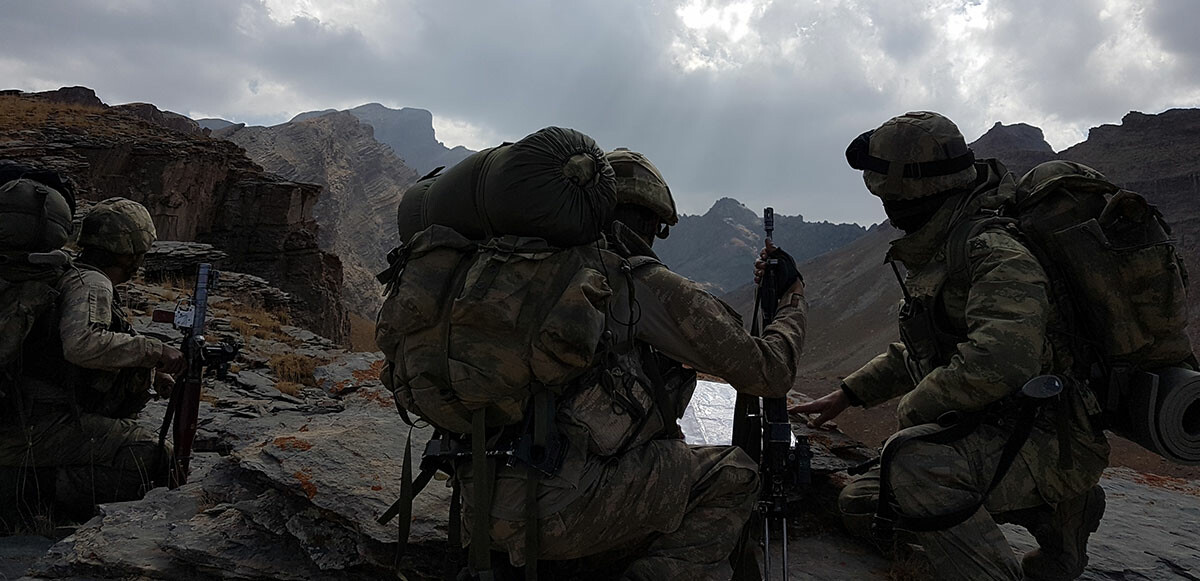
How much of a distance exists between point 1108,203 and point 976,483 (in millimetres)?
1303

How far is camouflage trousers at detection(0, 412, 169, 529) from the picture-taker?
4.29 meters

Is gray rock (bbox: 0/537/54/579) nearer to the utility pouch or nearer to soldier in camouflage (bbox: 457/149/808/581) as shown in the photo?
soldier in camouflage (bbox: 457/149/808/581)

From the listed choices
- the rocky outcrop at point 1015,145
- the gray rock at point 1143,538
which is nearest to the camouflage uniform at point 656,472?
the gray rock at point 1143,538

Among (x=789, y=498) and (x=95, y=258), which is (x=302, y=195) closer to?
(x=95, y=258)

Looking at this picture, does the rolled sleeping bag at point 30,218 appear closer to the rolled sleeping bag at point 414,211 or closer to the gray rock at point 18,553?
the gray rock at point 18,553

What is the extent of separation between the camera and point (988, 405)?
2885 millimetres

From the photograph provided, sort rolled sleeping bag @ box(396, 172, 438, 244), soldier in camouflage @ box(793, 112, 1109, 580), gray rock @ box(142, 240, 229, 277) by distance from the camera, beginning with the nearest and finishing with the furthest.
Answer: rolled sleeping bag @ box(396, 172, 438, 244), soldier in camouflage @ box(793, 112, 1109, 580), gray rock @ box(142, 240, 229, 277)

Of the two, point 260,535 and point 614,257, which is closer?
point 614,257

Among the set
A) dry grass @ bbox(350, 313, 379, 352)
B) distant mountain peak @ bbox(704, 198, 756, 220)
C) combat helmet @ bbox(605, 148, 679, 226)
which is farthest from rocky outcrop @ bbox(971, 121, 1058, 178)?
distant mountain peak @ bbox(704, 198, 756, 220)

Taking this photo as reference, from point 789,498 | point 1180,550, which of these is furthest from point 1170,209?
point 789,498

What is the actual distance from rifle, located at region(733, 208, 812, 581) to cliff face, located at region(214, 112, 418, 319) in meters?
59.7

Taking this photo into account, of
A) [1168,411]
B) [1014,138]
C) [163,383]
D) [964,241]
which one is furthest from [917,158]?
[1014,138]

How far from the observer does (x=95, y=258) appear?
15.3 feet

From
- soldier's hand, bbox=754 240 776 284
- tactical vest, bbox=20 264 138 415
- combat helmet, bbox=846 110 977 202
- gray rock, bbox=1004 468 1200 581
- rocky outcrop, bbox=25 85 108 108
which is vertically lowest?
gray rock, bbox=1004 468 1200 581
